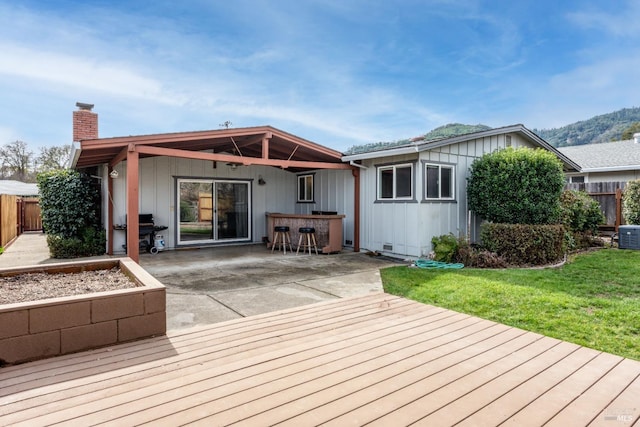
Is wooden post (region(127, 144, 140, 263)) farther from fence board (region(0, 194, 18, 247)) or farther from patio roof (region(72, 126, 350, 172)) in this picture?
fence board (region(0, 194, 18, 247))

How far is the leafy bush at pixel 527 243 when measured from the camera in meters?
7.27

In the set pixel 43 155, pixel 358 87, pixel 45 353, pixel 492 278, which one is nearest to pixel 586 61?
pixel 358 87

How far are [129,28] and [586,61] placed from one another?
891 inches

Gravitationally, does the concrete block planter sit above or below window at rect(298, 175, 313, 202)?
below

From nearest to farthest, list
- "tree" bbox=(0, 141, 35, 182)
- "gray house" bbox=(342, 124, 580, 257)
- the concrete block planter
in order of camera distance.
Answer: the concrete block planter < "gray house" bbox=(342, 124, 580, 257) < "tree" bbox=(0, 141, 35, 182)

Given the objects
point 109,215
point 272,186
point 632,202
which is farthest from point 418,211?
point 109,215

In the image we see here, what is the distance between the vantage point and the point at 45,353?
9.44 feet

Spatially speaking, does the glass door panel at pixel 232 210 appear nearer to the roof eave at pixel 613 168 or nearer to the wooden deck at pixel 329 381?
the wooden deck at pixel 329 381

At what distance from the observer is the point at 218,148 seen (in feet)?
33.6

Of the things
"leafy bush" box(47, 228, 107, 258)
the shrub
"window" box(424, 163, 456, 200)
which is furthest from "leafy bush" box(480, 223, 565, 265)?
"leafy bush" box(47, 228, 107, 258)

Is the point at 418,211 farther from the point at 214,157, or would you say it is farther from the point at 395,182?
the point at 214,157

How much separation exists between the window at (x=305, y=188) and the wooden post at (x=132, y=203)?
5715 mm

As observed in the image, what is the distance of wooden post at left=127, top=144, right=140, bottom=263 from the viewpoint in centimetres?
640

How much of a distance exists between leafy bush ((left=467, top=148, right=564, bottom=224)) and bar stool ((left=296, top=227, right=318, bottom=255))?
13.4ft
